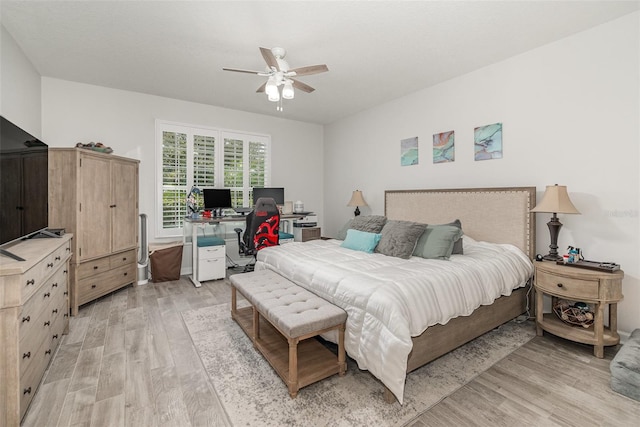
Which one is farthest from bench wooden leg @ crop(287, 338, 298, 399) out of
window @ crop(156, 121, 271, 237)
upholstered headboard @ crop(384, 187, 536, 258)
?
window @ crop(156, 121, 271, 237)

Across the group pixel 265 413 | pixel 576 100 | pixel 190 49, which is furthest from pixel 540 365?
pixel 190 49

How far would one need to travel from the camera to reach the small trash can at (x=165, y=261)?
411 centimetres

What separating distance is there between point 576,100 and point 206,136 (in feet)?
15.9

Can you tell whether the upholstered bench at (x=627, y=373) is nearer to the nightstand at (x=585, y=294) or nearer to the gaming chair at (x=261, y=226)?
the nightstand at (x=585, y=294)

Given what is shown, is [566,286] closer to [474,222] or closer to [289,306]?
[474,222]

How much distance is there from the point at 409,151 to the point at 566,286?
2568mm

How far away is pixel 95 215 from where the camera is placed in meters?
3.32

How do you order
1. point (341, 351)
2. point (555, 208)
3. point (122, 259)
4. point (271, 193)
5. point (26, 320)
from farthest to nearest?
point (271, 193) → point (122, 259) → point (555, 208) → point (341, 351) → point (26, 320)

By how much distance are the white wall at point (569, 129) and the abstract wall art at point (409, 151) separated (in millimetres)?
101

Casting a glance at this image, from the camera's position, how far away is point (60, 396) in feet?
5.85

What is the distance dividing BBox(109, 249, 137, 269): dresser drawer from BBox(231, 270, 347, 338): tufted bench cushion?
6.76 ft

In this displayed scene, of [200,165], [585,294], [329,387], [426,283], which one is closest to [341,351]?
[329,387]

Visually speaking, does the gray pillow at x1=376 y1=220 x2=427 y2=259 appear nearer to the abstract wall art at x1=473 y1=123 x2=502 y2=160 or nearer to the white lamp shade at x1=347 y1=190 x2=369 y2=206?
the abstract wall art at x1=473 y1=123 x2=502 y2=160

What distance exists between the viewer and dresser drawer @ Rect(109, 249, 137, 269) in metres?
3.56
